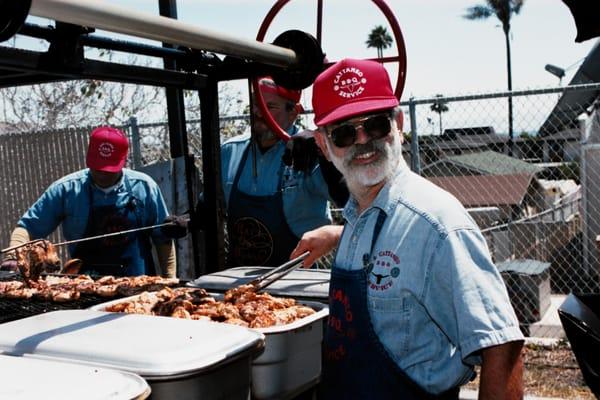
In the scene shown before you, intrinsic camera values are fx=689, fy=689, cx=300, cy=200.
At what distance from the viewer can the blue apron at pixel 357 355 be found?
175 centimetres

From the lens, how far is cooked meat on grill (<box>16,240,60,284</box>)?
297 cm

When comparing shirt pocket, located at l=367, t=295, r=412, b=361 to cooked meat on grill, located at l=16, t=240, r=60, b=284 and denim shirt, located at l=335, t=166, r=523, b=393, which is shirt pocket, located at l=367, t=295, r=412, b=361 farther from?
cooked meat on grill, located at l=16, t=240, r=60, b=284

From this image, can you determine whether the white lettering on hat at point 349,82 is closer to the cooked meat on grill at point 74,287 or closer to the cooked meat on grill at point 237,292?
the cooked meat on grill at point 237,292

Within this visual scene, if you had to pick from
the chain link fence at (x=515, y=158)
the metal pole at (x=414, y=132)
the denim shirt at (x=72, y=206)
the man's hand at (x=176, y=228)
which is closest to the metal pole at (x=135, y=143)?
the chain link fence at (x=515, y=158)

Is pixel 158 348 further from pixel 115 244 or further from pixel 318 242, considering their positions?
pixel 115 244

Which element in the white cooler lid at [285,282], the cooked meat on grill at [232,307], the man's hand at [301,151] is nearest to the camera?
the cooked meat on grill at [232,307]

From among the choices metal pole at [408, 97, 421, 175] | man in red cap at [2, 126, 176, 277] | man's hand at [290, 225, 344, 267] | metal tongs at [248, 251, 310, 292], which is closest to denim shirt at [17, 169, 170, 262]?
man in red cap at [2, 126, 176, 277]

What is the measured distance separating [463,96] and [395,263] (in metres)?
3.91

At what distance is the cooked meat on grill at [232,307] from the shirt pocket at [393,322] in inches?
14.8

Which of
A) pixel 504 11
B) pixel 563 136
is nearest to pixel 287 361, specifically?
pixel 563 136

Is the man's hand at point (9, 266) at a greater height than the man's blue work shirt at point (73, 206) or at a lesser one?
lesser

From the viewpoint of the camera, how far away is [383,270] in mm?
1767

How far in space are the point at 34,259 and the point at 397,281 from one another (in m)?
1.91

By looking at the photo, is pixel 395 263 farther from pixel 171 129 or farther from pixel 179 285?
pixel 171 129
